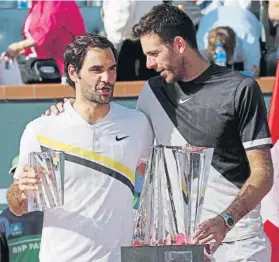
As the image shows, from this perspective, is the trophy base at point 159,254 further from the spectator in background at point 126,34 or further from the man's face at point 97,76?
the spectator in background at point 126,34

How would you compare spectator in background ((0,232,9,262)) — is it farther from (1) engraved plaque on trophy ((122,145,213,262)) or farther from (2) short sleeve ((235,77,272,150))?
(1) engraved plaque on trophy ((122,145,213,262))

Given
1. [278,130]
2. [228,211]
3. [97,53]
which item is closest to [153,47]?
[97,53]

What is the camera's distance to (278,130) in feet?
16.7

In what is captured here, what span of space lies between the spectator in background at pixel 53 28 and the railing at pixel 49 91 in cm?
59

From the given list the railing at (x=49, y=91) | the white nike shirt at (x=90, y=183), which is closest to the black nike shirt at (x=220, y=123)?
the white nike shirt at (x=90, y=183)

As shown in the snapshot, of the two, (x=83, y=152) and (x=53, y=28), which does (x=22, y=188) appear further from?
(x=53, y=28)

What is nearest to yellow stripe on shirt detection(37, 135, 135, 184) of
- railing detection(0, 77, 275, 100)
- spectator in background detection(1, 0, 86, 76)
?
railing detection(0, 77, 275, 100)

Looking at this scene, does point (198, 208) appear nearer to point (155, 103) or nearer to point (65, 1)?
point (155, 103)

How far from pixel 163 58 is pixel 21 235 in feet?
6.58

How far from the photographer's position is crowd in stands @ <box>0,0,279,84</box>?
22.1 ft

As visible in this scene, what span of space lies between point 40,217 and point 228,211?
224cm

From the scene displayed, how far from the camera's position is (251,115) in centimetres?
369

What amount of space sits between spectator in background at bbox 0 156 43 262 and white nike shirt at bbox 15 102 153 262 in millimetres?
1676

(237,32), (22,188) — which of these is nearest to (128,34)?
Result: (237,32)
